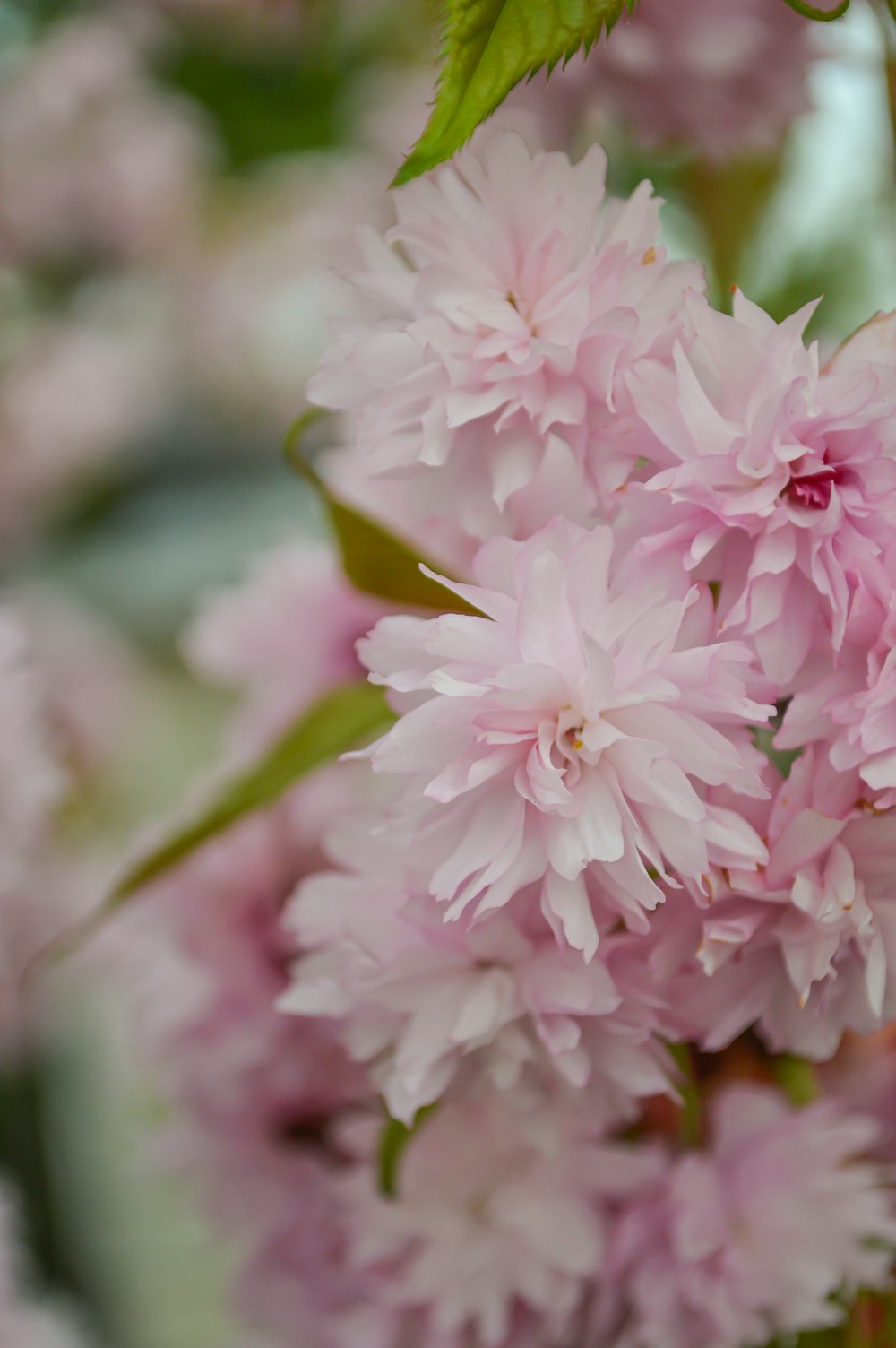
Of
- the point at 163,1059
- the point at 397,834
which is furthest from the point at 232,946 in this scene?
the point at 397,834

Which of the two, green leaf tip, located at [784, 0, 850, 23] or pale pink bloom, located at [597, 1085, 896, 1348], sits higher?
green leaf tip, located at [784, 0, 850, 23]

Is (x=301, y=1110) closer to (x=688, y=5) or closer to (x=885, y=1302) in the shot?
(x=885, y=1302)

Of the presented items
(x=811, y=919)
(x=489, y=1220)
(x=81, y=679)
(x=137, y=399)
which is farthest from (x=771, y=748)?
(x=137, y=399)

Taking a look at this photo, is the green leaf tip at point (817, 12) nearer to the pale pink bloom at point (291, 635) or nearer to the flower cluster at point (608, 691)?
the flower cluster at point (608, 691)

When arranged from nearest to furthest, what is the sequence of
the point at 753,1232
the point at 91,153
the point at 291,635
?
the point at 753,1232 → the point at 291,635 → the point at 91,153

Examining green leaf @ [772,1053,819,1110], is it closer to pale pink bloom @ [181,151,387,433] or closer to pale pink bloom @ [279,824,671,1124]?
pale pink bloom @ [279,824,671,1124]

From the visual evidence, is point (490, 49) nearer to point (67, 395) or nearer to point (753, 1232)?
point (753, 1232)

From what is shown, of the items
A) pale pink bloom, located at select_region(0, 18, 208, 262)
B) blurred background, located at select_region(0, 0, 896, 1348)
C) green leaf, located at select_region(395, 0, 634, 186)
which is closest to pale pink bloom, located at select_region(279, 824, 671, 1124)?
green leaf, located at select_region(395, 0, 634, 186)
